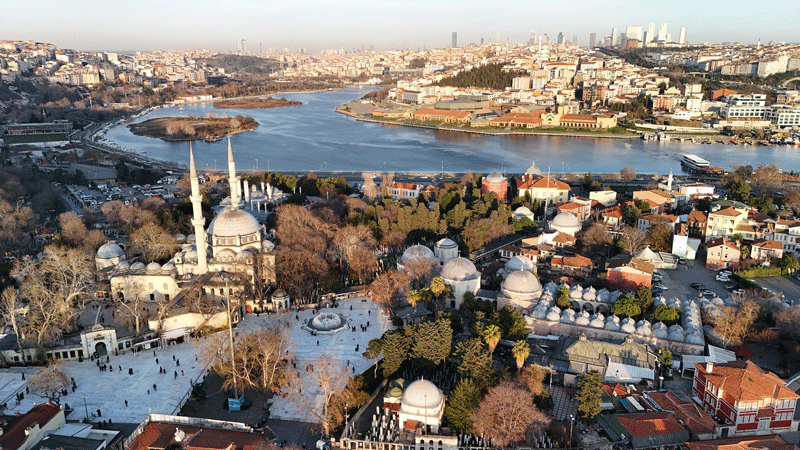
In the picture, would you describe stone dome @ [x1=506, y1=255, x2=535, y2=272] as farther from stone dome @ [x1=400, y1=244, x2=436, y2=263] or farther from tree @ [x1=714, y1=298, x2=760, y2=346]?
tree @ [x1=714, y1=298, x2=760, y2=346]

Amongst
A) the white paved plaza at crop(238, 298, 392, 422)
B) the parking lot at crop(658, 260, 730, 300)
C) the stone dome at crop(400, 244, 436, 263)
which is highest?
the stone dome at crop(400, 244, 436, 263)

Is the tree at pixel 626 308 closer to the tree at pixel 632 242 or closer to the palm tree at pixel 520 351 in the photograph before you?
the palm tree at pixel 520 351

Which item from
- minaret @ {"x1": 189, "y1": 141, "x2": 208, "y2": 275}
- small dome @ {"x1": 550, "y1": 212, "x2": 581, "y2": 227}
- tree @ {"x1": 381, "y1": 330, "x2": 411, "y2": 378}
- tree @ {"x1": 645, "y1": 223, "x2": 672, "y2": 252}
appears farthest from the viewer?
small dome @ {"x1": 550, "y1": 212, "x2": 581, "y2": 227}

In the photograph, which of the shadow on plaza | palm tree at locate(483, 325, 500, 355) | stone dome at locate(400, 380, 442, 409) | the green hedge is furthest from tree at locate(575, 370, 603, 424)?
the green hedge

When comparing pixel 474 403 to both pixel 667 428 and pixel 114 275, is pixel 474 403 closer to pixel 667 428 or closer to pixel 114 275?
pixel 667 428

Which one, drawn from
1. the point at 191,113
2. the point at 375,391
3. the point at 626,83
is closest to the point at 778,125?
the point at 626,83

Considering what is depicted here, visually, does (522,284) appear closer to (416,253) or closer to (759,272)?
(416,253)
